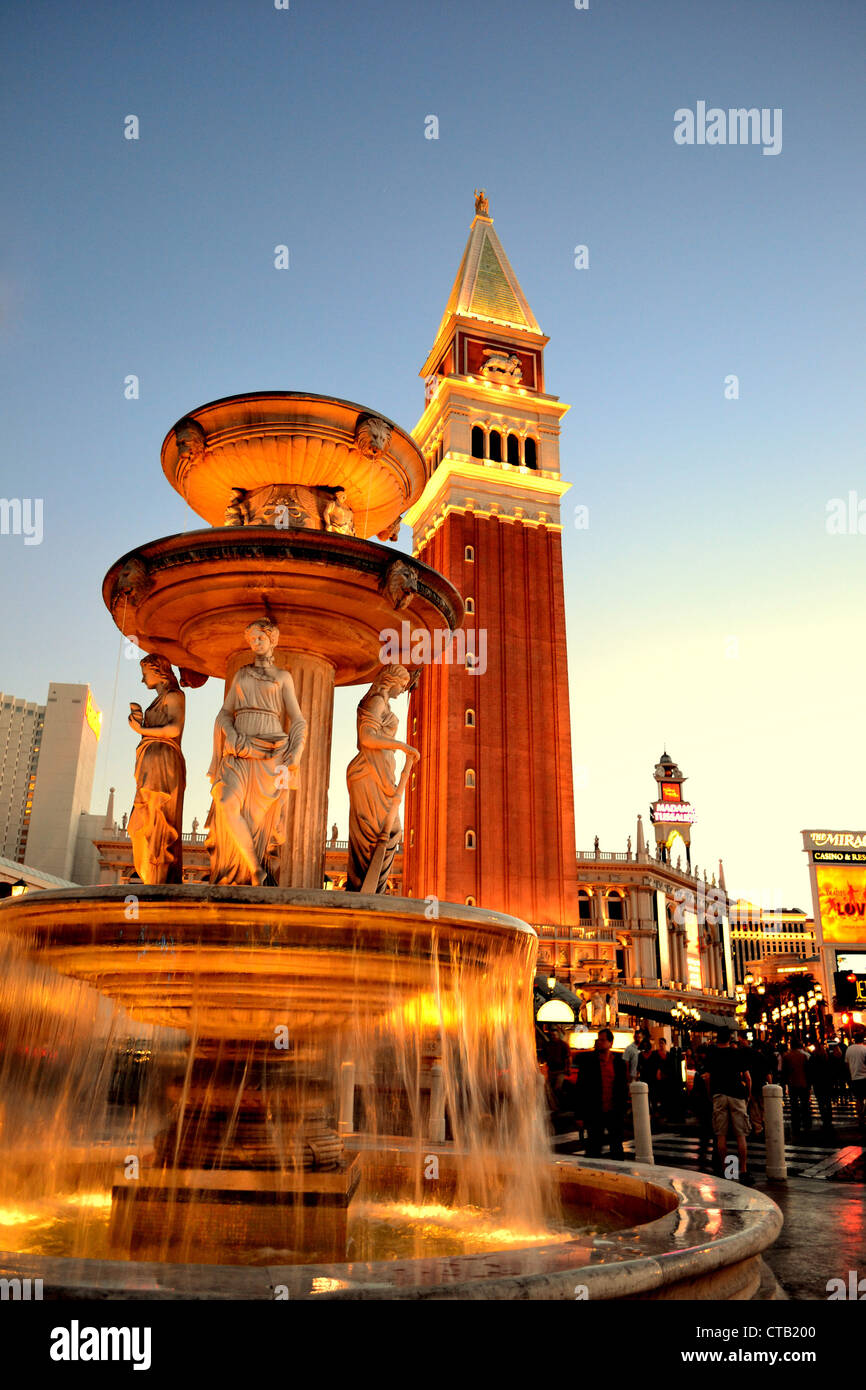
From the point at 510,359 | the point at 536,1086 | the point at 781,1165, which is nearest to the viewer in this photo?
the point at 536,1086

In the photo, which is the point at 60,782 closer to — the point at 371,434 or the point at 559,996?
the point at 559,996

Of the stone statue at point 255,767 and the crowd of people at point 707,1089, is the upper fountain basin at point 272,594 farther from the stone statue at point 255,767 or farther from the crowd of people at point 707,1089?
the crowd of people at point 707,1089

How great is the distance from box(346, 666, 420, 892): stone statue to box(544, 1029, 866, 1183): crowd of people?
4493 mm

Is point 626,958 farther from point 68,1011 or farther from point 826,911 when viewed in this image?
point 68,1011

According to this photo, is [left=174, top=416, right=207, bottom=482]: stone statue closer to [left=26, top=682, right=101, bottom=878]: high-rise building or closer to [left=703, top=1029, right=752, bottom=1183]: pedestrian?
[left=703, top=1029, right=752, bottom=1183]: pedestrian

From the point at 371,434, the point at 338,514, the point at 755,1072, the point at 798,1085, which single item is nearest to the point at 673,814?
the point at 798,1085

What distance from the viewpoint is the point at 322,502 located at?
7.18m

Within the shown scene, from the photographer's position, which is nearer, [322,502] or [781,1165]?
[322,502]

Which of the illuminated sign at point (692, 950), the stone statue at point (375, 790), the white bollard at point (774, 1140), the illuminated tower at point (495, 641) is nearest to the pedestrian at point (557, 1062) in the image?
the white bollard at point (774, 1140)

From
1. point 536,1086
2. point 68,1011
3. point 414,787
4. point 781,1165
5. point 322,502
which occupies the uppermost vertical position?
point 414,787

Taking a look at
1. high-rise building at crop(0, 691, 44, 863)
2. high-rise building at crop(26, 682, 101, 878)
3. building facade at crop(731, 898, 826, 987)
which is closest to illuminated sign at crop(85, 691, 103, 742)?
high-rise building at crop(26, 682, 101, 878)

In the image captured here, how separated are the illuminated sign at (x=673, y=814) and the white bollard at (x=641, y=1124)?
85768 millimetres
